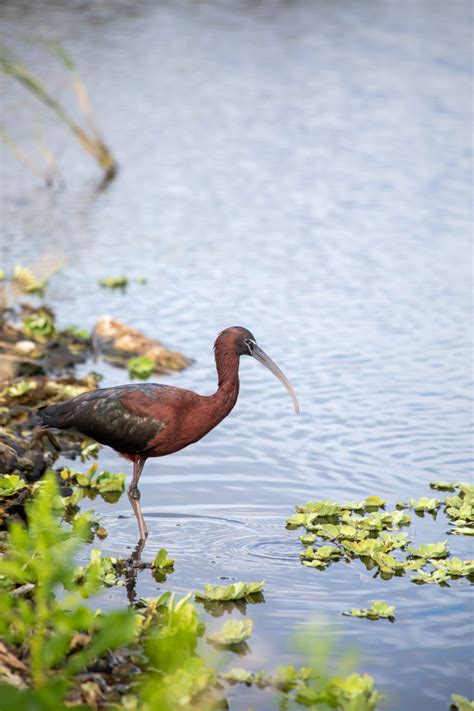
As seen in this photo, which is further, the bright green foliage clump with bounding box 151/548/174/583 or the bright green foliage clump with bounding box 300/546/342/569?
the bright green foliage clump with bounding box 300/546/342/569

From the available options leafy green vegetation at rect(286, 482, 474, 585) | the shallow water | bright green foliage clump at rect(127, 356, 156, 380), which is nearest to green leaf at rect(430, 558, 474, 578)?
leafy green vegetation at rect(286, 482, 474, 585)

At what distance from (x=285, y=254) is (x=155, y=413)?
895 cm

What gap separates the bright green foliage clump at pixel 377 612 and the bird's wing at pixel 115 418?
1939 millimetres

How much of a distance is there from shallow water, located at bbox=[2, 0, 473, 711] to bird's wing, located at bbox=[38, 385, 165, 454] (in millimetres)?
703

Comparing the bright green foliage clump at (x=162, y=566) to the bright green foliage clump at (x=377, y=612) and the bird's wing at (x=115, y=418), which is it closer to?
the bird's wing at (x=115, y=418)

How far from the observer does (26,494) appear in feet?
29.1

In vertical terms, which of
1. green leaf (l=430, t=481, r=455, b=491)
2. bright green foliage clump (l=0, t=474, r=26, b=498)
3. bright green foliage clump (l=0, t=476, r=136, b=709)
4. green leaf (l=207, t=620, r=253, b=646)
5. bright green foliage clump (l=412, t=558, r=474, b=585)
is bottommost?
green leaf (l=430, t=481, r=455, b=491)

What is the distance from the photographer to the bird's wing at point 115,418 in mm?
8758

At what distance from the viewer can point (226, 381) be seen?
888 centimetres

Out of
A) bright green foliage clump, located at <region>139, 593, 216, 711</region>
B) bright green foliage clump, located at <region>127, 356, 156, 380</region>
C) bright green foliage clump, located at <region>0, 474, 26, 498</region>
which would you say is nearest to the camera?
bright green foliage clump, located at <region>139, 593, 216, 711</region>

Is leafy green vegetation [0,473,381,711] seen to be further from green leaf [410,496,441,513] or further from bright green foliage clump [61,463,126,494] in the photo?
green leaf [410,496,441,513]

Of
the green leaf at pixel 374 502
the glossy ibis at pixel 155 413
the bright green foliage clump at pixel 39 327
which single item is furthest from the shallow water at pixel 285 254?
the bright green foliage clump at pixel 39 327

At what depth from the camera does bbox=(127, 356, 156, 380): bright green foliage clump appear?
1269 centimetres

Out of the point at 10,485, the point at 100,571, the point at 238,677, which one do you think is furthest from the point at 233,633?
the point at 10,485
